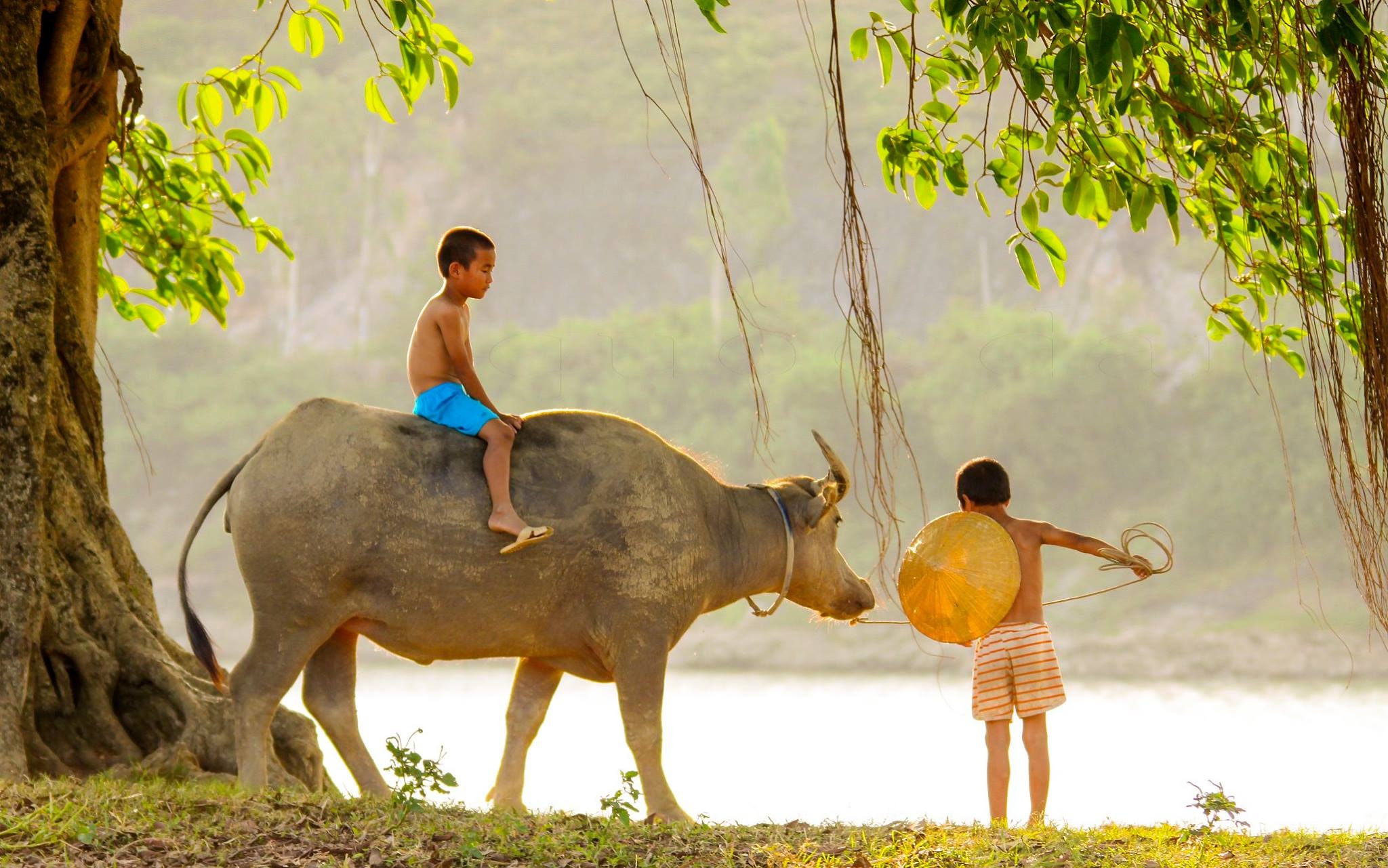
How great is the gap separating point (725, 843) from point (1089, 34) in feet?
8.78

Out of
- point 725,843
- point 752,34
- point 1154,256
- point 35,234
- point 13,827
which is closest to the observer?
point 13,827

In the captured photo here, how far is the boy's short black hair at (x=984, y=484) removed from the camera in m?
6.21

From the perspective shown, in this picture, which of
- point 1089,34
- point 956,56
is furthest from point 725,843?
point 956,56

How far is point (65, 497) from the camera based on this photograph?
19.2 ft

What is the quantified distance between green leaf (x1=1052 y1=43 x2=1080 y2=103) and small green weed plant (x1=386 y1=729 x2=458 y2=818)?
2845 mm

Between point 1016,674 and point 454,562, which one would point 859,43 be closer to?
point 454,562

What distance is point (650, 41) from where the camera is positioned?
5738 centimetres

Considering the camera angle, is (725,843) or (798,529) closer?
(725,843)

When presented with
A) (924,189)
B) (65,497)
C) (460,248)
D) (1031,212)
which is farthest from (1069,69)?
(65,497)

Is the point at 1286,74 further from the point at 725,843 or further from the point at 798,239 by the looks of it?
the point at 798,239

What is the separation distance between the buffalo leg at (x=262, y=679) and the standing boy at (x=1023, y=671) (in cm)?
262

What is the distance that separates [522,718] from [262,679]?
→ 1217 mm

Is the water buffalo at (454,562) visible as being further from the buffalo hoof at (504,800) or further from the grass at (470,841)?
the grass at (470,841)

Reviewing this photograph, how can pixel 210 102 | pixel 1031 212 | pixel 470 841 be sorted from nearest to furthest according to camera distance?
pixel 470 841 < pixel 1031 212 < pixel 210 102
